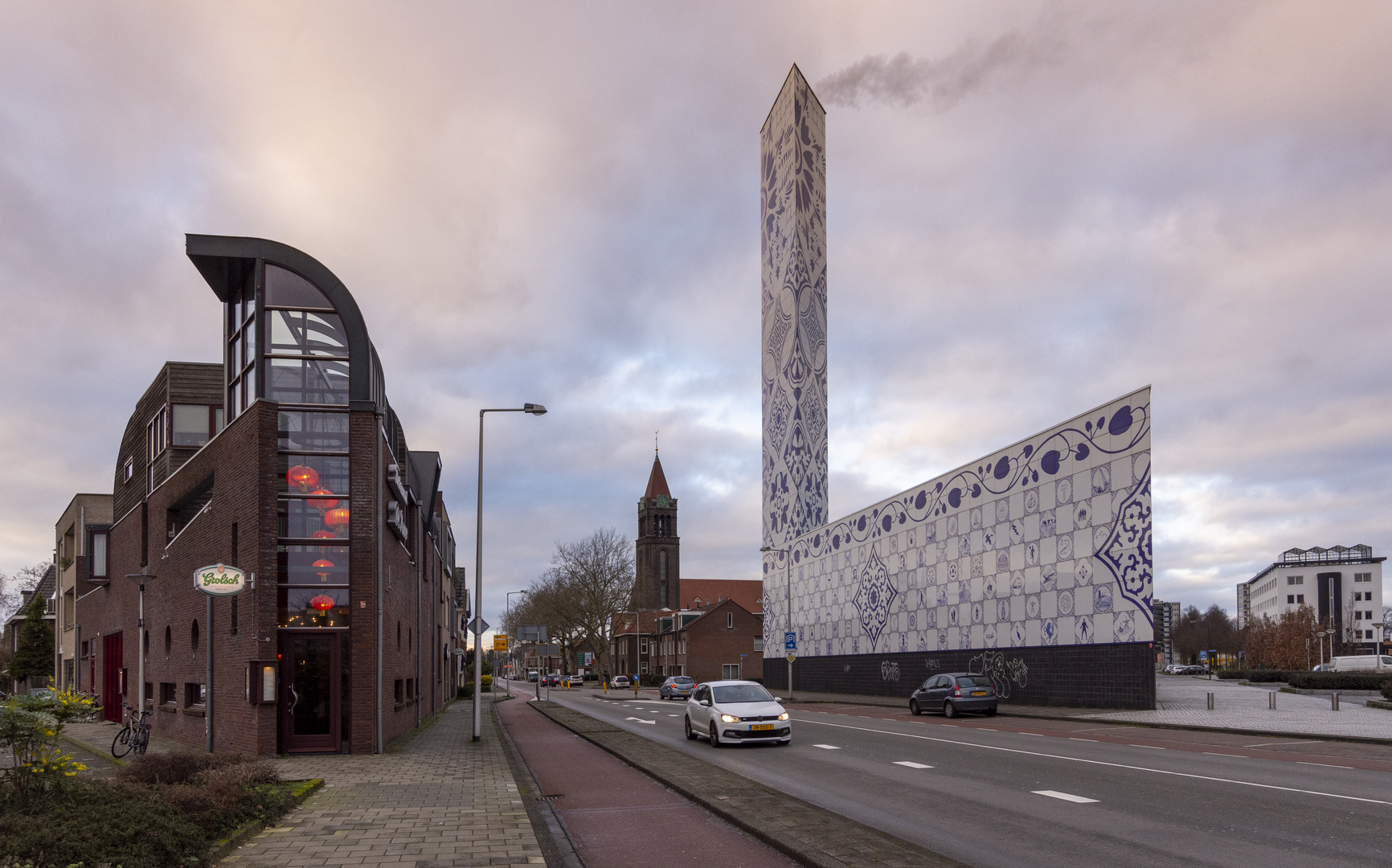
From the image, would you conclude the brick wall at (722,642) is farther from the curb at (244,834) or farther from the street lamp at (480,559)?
the curb at (244,834)

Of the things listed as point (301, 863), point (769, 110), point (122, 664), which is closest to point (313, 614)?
point (301, 863)

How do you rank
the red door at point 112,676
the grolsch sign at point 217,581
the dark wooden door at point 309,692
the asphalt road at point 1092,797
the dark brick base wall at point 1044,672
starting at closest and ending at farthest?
1. the asphalt road at point 1092,797
2. the grolsch sign at point 217,581
3. the dark wooden door at point 309,692
4. the dark brick base wall at point 1044,672
5. the red door at point 112,676

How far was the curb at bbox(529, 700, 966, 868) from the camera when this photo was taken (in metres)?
8.05

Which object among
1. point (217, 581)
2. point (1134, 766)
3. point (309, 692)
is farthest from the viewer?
point (309, 692)

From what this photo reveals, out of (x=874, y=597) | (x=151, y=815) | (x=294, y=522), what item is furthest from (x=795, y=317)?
(x=151, y=815)

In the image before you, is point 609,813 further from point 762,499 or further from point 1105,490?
point 762,499

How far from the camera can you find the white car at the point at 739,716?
19.7m

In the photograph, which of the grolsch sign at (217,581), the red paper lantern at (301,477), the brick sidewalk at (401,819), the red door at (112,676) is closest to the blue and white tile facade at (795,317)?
the red door at (112,676)

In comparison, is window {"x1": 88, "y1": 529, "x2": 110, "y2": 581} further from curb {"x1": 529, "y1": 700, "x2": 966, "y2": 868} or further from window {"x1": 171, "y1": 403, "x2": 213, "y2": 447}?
curb {"x1": 529, "y1": 700, "x2": 966, "y2": 868}

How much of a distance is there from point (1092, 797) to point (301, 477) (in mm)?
15378

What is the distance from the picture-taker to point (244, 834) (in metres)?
9.65

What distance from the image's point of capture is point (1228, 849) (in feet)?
28.0

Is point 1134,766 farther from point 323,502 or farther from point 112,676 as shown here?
point 112,676

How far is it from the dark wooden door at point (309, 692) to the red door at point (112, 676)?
58.4ft
